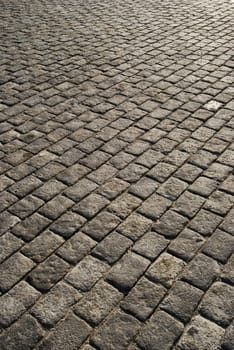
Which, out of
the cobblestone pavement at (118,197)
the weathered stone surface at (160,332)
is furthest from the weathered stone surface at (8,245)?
the weathered stone surface at (160,332)

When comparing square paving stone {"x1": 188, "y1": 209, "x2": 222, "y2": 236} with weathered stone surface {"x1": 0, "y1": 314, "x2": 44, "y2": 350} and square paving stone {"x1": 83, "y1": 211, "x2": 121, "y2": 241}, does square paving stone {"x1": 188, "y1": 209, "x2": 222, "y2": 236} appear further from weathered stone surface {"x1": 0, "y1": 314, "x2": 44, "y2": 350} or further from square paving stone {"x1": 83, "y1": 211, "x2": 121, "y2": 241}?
weathered stone surface {"x1": 0, "y1": 314, "x2": 44, "y2": 350}

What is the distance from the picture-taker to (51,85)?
6.64 meters

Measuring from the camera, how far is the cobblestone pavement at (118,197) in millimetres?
2963

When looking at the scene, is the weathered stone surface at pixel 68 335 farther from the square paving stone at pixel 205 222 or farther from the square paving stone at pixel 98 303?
the square paving stone at pixel 205 222

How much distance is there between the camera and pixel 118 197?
4117mm

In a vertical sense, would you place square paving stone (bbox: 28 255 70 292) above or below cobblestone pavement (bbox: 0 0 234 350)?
below

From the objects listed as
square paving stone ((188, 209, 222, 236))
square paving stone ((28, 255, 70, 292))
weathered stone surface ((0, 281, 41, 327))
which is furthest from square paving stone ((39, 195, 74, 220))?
square paving stone ((188, 209, 222, 236))

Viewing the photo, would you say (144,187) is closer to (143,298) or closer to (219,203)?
(219,203)

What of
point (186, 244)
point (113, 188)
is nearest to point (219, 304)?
point (186, 244)

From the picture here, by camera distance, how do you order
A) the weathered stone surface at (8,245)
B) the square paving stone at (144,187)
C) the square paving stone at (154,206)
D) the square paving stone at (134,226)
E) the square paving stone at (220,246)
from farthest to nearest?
the square paving stone at (144,187) → the square paving stone at (154,206) → the square paving stone at (134,226) → the weathered stone surface at (8,245) → the square paving stone at (220,246)

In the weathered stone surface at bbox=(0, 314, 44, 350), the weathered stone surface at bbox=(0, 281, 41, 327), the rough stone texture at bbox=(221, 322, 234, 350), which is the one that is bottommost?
the weathered stone surface at bbox=(0, 314, 44, 350)

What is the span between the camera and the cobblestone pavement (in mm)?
2963

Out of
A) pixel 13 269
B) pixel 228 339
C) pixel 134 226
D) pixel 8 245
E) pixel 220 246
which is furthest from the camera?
pixel 134 226

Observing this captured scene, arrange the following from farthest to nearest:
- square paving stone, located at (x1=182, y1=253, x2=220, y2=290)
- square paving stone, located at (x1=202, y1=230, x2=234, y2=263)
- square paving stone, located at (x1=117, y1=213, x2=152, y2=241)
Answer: square paving stone, located at (x1=117, y1=213, x2=152, y2=241), square paving stone, located at (x1=202, y1=230, x2=234, y2=263), square paving stone, located at (x1=182, y1=253, x2=220, y2=290)
